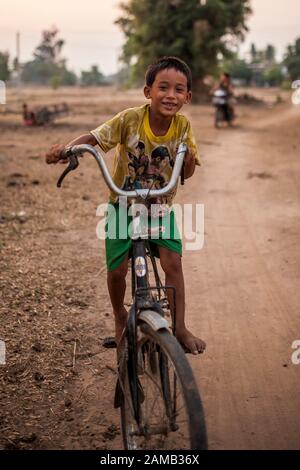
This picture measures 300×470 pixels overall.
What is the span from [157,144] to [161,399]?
1323mm

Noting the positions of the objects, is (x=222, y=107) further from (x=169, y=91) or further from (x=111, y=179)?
(x=111, y=179)

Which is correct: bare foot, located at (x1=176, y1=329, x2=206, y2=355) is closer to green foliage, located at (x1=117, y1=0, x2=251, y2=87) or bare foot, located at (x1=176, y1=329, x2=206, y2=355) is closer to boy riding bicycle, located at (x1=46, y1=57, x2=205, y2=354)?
boy riding bicycle, located at (x1=46, y1=57, x2=205, y2=354)

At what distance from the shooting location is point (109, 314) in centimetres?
468

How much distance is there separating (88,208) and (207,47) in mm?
27076

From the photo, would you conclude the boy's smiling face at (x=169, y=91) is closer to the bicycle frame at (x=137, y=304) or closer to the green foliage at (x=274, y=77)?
the bicycle frame at (x=137, y=304)

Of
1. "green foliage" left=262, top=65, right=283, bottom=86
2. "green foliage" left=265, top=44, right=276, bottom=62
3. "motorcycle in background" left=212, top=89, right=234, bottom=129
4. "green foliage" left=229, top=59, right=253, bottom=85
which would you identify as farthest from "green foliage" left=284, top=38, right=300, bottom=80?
"green foliage" left=265, top=44, right=276, bottom=62

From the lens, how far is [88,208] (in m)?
8.29

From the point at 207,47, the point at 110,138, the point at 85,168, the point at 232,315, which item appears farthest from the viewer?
the point at 207,47

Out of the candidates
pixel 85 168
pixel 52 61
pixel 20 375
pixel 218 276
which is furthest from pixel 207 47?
pixel 52 61

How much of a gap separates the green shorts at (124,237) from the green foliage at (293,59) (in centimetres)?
5005

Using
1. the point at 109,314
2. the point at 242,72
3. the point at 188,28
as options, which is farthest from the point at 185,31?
the point at 242,72

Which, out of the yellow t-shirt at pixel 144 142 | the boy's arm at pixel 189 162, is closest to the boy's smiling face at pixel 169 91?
the yellow t-shirt at pixel 144 142

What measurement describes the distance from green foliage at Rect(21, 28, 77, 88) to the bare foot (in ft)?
310
